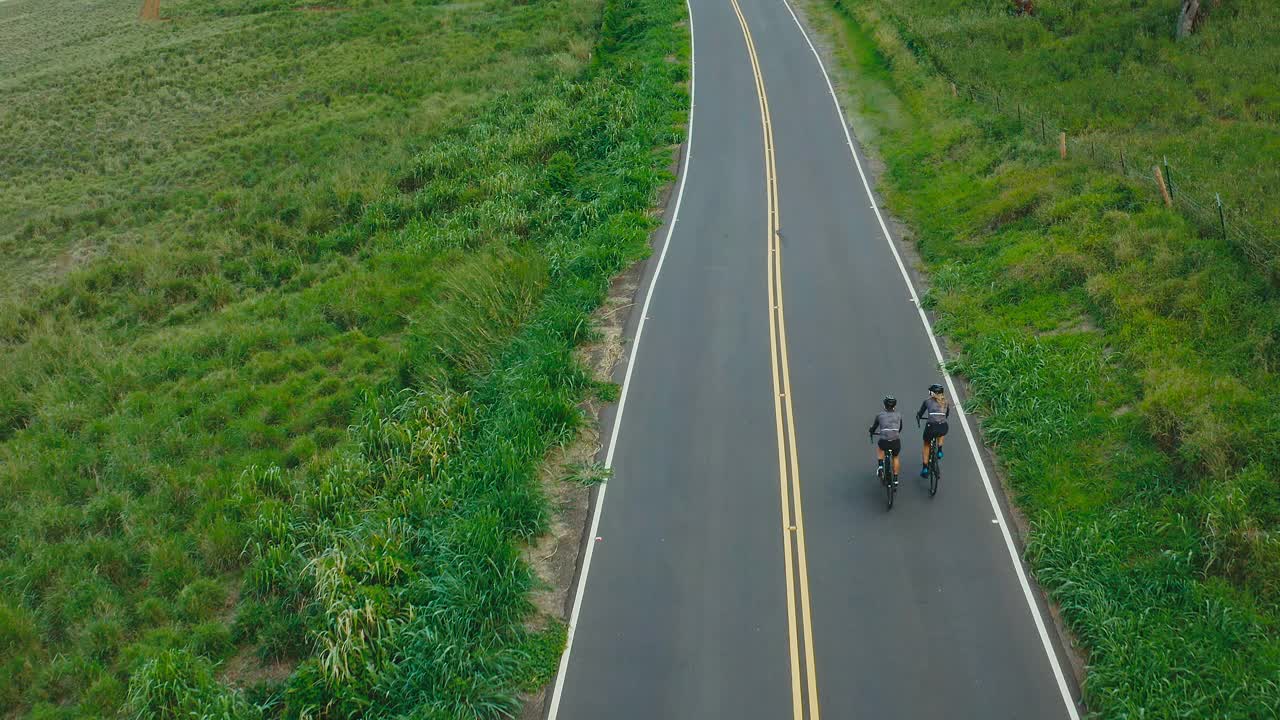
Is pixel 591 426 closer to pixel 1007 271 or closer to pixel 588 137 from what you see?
pixel 1007 271

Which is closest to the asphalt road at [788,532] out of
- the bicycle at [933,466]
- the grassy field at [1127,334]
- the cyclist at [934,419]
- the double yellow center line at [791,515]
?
the double yellow center line at [791,515]

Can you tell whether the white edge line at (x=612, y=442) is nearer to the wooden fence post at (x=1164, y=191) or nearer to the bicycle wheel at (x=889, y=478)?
the bicycle wheel at (x=889, y=478)

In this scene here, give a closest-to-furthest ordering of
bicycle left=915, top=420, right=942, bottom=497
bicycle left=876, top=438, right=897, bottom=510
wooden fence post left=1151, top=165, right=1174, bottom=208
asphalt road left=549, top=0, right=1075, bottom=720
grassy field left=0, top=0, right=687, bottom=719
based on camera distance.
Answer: asphalt road left=549, top=0, right=1075, bottom=720 < grassy field left=0, top=0, right=687, bottom=719 < bicycle left=876, top=438, right=897, bottom=510 < bicycle left=915, top=420, right=942, bottom=497 < wooden fence post left=1151, top=165, right=1174, bottom=208

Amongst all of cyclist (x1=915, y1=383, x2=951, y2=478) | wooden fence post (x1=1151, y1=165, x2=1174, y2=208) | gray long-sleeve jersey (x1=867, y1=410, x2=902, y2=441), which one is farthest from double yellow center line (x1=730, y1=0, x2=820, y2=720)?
wooden fence post (x1=1151, y1=165, x2=1174, y2=208)

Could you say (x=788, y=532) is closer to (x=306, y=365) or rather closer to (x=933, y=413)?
(x=933, y=413)

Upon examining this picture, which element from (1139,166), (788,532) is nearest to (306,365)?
(788,532)

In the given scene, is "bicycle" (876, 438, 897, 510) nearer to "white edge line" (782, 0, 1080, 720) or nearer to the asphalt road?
the asphalt road

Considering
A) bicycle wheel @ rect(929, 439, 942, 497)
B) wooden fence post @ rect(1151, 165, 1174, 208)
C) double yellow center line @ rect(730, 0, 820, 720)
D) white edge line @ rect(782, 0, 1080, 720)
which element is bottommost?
white edge line @ rect(782, 0, 1080, 720)
